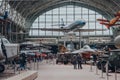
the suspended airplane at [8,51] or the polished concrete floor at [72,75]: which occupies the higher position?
the suspended airplane at [8,51]

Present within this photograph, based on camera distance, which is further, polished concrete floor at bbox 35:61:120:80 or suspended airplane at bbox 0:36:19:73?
suspended airplane at bbox 0:36:19:73

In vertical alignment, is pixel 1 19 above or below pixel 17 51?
above

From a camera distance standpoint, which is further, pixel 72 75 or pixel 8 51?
pixel 72 75

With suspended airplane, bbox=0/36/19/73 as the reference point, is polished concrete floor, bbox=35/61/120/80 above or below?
below

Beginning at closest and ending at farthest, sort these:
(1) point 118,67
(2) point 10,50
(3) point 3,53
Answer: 1. (3) point 3,53
2. (2) point 10,50
3. (1) point 118,67

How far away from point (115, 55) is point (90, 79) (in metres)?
7.99

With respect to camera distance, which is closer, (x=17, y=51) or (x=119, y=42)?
(x=119, y=42)

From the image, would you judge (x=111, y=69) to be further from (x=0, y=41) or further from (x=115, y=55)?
(x=0, y=41)

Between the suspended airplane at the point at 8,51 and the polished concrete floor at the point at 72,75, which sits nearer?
the polished concrete floor at the point at 72,75

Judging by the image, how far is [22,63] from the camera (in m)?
34.1

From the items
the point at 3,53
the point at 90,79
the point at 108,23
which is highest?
the point at 108,23

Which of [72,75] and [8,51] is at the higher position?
[8,51]

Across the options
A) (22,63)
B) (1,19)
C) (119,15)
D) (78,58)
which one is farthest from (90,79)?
(78,58)

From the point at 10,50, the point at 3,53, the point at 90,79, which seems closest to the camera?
the point at 90,79
